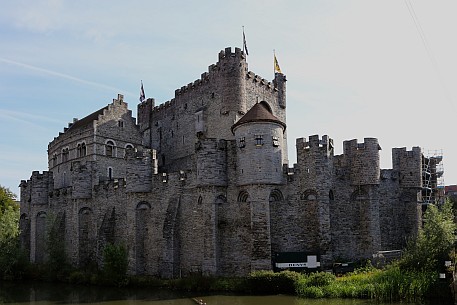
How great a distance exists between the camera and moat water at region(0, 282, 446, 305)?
2298cm

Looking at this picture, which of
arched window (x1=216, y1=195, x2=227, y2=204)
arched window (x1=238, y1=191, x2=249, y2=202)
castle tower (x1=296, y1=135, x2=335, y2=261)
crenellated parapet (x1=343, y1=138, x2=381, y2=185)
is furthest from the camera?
crenellated parapet (x1=343, y1=138, x2=381, y2=185)

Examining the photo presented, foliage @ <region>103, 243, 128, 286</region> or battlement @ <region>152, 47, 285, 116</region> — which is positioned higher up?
battlement @ <region>152, 47, 285, 116</region>

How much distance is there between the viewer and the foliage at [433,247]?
2314cm

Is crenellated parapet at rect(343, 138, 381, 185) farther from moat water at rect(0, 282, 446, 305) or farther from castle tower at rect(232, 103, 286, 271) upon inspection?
moat water at rect(0, 282, 446, 305)

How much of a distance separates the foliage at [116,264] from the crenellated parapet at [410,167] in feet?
58.7

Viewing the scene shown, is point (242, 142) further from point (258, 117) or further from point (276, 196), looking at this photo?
point (276, 196)

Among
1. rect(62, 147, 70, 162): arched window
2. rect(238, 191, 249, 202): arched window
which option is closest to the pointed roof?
rect(238, 191, 249, 202): arched window

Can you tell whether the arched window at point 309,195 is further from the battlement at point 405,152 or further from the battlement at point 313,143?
the battlement at point 405,152

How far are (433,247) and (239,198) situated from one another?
1060 centimetres

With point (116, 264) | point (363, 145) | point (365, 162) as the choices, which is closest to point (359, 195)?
point (365, 162)

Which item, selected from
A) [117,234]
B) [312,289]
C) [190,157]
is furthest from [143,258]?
[312,289]

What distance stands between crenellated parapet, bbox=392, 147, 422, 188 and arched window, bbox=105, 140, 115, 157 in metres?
22.6

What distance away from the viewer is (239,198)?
28.5 m

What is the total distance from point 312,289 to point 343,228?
6080 mm
